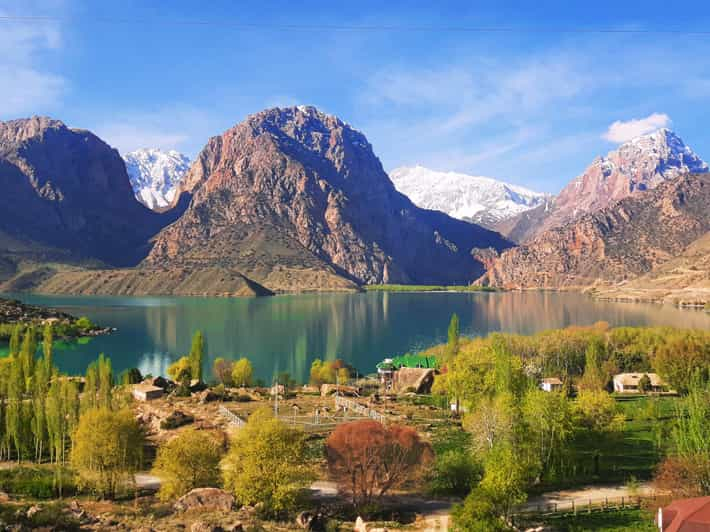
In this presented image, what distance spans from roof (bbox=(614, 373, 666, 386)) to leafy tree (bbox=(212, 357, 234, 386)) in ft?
156

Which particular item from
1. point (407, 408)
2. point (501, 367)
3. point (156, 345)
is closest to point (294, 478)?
point (501, 367)

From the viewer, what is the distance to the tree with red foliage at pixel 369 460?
3462 centimetres

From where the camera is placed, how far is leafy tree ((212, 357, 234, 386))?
79.7 metres

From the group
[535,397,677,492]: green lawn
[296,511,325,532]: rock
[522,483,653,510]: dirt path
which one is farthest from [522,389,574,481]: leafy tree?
[296,511,325,532]: rock

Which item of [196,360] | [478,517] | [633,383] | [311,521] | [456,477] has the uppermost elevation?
[196,360]

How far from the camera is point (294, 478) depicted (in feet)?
109

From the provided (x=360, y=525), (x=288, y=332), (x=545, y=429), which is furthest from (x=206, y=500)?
(x=288, y=332)

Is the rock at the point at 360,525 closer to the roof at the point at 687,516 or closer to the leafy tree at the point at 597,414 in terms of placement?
the roof at the point at 687,516

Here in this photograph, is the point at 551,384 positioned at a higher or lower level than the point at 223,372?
Result: lower

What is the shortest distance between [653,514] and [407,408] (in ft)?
100

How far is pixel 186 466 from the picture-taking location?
36344 mm

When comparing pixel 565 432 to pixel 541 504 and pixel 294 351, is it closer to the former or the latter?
pixel 541 504

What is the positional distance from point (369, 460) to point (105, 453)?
610 inches

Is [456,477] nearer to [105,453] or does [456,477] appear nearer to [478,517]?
[478,517]
